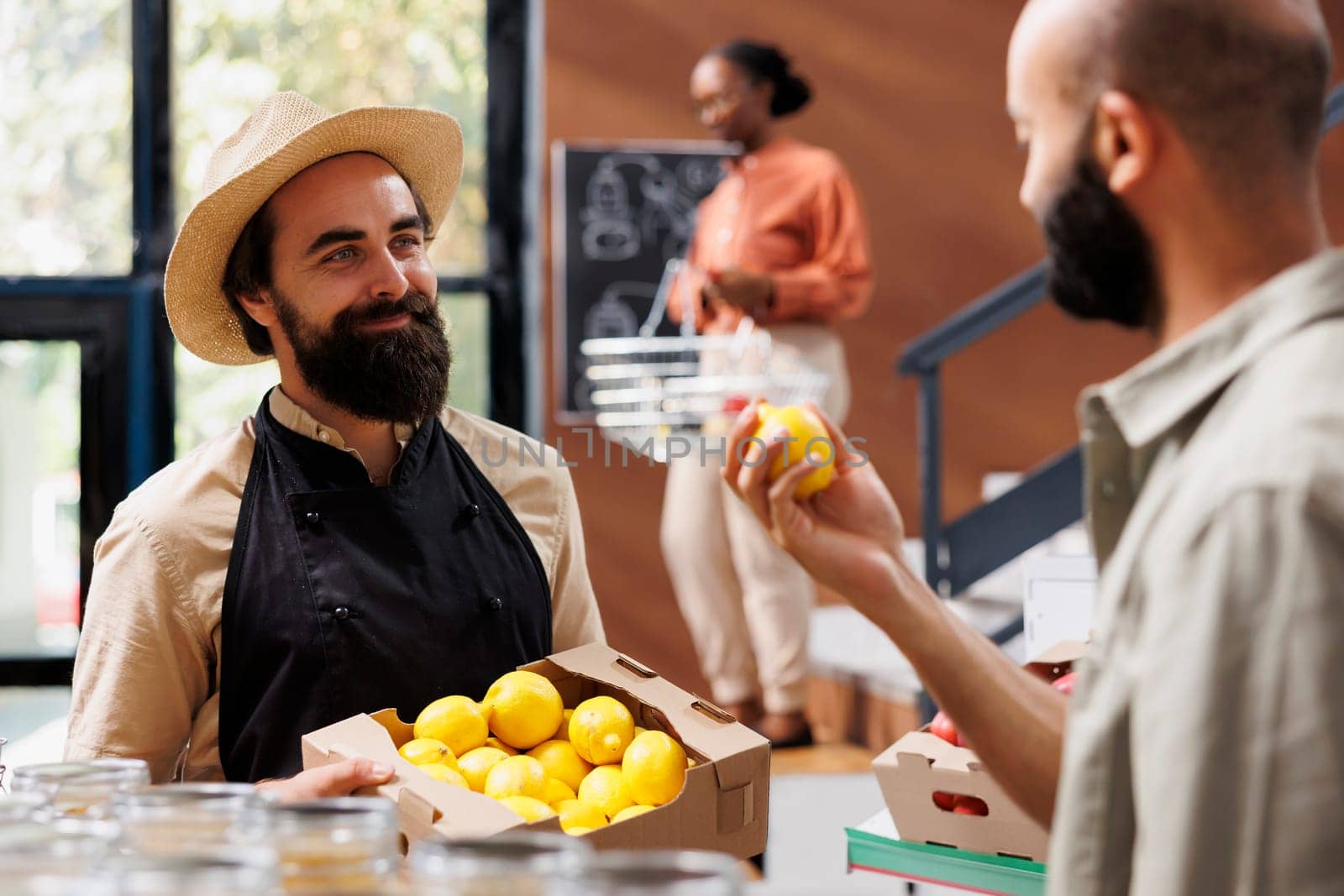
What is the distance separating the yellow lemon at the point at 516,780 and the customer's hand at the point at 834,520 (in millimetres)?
378

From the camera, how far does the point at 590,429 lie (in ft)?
17.0

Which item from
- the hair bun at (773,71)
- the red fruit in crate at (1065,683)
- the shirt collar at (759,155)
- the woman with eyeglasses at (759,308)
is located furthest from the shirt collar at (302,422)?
the hair bun at (773,71)

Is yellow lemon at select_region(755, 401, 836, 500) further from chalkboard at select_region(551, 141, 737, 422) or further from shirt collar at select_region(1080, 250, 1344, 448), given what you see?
chalkboard at select_region(551, 141, 737, 422)

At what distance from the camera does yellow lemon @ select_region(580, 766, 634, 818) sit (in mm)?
1515

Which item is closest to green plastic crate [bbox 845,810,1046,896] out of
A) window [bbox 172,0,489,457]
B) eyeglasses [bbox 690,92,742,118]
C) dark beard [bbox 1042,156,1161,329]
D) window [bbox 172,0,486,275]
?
dark beard [bbox 1042,156,1161,329]

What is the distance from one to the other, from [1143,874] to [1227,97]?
0.56m

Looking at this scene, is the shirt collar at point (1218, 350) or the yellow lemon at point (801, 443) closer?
the shirt collar at point (1218, 350)

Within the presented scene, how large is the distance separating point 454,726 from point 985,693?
0.62 meters

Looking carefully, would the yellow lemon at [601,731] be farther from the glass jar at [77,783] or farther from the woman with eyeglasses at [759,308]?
the woman with eyeglasses at [759,308]

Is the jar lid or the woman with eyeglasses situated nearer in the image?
the jar lid

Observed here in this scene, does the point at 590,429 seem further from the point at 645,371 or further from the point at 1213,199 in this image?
the point at 1213,199

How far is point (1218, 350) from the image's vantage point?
101cm

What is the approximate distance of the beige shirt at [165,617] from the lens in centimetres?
176

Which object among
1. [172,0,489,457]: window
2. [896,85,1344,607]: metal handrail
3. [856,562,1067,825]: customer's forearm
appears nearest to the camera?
[856,562,1067,825]: customer's forearm
